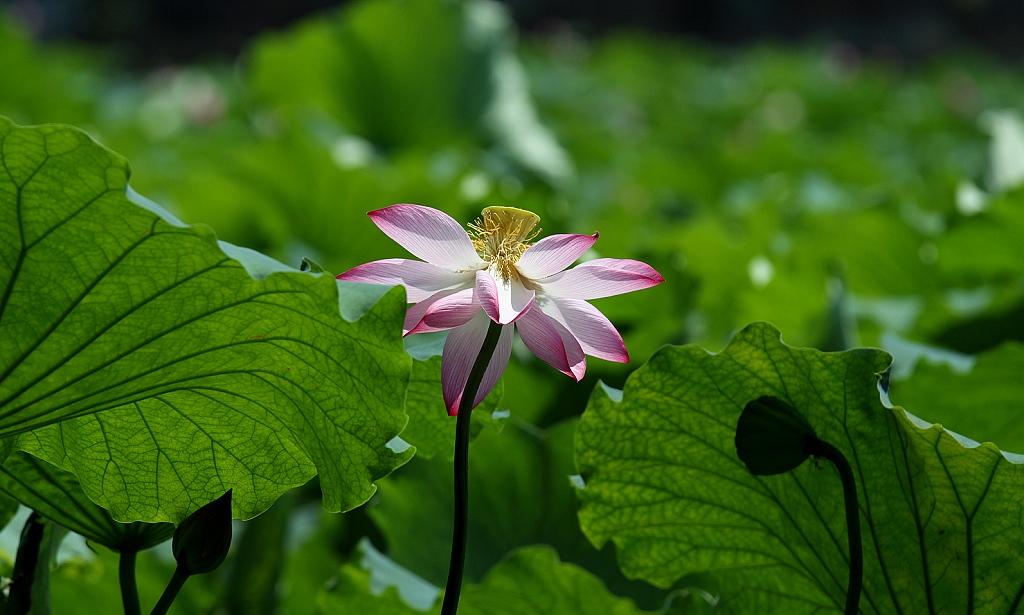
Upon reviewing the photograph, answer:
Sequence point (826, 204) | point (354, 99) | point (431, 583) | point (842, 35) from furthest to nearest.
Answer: point (842, 35), point (354, 99), point (826, 204), point (431, 583)

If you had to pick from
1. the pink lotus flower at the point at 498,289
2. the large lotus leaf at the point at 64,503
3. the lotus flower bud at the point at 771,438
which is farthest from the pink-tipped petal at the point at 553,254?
the large lotus leaf at the point at 64,503

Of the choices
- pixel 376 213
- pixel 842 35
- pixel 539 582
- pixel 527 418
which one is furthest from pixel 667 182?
pixel 842 35

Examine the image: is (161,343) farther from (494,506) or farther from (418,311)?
(494,506)

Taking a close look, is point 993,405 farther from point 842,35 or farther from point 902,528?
point 842,35

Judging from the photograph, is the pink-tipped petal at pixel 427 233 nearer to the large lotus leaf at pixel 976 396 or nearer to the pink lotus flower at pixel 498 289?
the pink lotus flower at pixel 498 289

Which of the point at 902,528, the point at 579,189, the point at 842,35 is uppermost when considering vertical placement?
the point at 902,528

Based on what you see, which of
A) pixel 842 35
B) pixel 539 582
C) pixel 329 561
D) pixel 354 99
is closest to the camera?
pixel 539 582

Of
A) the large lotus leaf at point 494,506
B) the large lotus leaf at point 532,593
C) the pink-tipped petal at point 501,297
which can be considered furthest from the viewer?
the large lotus leaf at point 494,506
